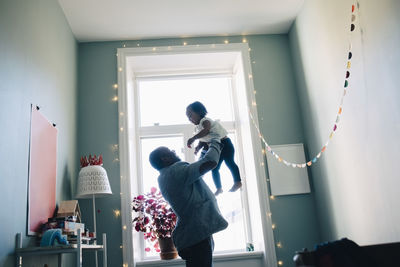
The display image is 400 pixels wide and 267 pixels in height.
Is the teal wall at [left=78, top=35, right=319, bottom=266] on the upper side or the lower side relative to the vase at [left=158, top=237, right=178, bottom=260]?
upper

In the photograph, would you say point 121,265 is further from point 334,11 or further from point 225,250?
point 334,11

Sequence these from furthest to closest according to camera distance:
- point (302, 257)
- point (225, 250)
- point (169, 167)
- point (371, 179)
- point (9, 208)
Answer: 1. point (225, 250)
2. point (371, 179)
3. point (169, 167)
4. point (9, 208)
5. point (302, 257)

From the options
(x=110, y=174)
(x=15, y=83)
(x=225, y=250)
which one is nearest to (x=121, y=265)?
(x=110, y=174)

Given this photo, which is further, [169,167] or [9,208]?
[169,167]

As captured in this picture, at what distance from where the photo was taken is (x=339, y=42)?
314 centimetres

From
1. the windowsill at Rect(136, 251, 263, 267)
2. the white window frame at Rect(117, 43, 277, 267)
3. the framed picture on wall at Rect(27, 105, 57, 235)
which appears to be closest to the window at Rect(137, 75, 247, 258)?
the white window frame at Rect(117, 43, 277, 267)

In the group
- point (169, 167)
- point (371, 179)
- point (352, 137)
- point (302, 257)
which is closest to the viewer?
point (302, 257)

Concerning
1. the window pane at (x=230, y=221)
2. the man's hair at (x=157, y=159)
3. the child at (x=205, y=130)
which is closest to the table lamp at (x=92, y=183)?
the child at (x=205, y=130)

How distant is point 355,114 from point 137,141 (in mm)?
2373

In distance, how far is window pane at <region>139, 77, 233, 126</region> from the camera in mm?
4531

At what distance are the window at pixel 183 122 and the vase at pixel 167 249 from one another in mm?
613

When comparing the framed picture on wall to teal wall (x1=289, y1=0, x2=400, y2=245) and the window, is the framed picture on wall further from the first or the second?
teal wall (x1=289, y1=0, x2=400, y2=245)

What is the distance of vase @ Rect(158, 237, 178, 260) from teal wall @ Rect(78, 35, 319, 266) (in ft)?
1.30

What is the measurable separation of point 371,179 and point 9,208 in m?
2.41
